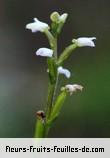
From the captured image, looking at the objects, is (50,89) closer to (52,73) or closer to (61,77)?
(52,73)

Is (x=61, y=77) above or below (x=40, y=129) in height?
above

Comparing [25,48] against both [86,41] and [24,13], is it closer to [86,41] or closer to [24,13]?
[24,13]

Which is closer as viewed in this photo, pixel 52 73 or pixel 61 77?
pixel 52 73

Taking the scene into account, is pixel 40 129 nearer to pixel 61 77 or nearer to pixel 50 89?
pixel 50 89

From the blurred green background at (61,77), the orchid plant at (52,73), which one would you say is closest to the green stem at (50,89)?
the orchid plant at (52,73)

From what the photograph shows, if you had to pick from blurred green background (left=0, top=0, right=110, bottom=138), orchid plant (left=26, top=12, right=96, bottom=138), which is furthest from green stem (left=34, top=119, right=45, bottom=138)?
blurred green background (left=0, top=0, right=110, bottom=138)

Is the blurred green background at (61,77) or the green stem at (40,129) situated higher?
the blurred green background at (61,77)

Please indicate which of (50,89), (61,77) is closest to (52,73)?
(50,89)

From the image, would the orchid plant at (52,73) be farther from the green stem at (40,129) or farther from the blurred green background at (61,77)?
the blurred green background at (61,77)

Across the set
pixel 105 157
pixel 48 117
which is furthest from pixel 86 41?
pixel 105 157
